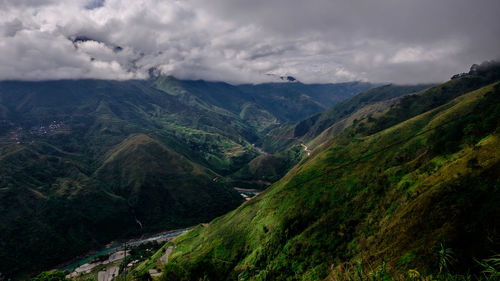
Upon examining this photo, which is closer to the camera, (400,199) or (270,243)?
(400,199)

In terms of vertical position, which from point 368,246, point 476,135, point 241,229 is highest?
point 476,135

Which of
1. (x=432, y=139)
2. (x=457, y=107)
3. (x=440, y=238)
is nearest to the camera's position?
(x=440, y=238)

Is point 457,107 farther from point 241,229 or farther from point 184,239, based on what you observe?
point 184,239

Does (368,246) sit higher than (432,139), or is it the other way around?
(432,139)

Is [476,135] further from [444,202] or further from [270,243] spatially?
[270,243]

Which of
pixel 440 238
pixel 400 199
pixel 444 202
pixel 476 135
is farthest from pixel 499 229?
pixel 476 135

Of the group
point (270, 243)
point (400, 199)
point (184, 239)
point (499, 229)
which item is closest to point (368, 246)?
point (400, 199)

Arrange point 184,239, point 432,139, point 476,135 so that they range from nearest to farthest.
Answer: point 476,135 → point 432,139 → point 184,239
